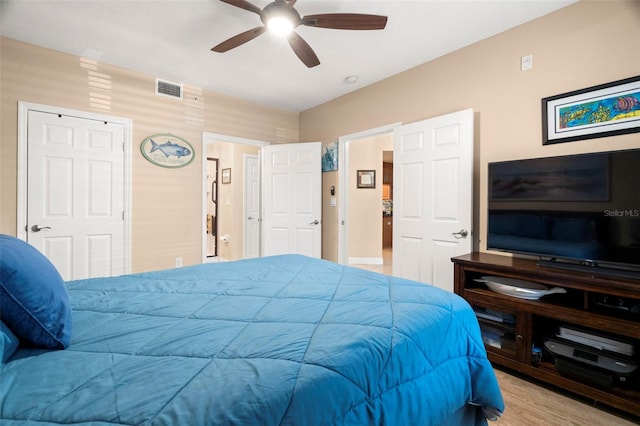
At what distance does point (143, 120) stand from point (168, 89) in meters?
0.49

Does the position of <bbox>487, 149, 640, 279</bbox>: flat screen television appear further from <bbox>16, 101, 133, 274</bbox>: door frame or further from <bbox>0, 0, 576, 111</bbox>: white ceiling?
<bbox>16, 101, 133, 274</bbox>: door frame

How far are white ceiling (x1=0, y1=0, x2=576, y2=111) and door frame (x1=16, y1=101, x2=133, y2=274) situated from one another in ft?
1.90

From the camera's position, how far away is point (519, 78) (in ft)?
8.11

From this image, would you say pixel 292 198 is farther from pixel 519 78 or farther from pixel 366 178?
pixel 519 78

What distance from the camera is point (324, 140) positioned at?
4.39m

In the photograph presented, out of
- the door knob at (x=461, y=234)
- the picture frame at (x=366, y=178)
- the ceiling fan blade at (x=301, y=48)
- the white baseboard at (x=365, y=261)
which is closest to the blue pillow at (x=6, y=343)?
the ceiling fan blade at (x=301, y=48)

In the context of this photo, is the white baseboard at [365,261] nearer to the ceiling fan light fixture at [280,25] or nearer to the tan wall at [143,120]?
the tan wall at [143,120]

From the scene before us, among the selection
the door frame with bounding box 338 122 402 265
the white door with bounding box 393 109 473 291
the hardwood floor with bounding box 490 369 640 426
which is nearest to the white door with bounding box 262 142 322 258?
the door frame with bounding box 338 122 402 265

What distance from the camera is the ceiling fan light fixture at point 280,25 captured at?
6.57 feet

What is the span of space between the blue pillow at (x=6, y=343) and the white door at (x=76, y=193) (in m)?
2.73

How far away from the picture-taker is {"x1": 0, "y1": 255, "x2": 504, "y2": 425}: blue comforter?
649 mm

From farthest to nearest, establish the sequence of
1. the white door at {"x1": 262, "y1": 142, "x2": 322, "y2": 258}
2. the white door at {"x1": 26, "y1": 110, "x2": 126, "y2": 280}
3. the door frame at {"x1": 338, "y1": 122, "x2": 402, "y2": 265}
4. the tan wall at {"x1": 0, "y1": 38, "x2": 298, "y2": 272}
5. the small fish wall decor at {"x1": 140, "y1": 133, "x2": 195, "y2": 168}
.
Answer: the white door at {"x1": 262, "y1": 142, "x2": 322, "y2": 258}, the door frame at {"x1": 338, "y1": 122, "x2": 402, "y2": 265}, the small fish wall decor at {"x1": 140, "y1": 133, "x2": 195, "y2": 168}, the white door at {"x1": 26, "y1": 110, "x2": 126, "y2": 280}, the tan wall at {"x1": 0, "y1": 38, "x2": 298, "y2": 272}

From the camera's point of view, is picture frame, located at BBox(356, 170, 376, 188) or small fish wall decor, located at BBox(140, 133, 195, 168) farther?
picture frame, located at BBox(356, 170, 376, 188)

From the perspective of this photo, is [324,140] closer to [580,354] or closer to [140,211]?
[140,211]
